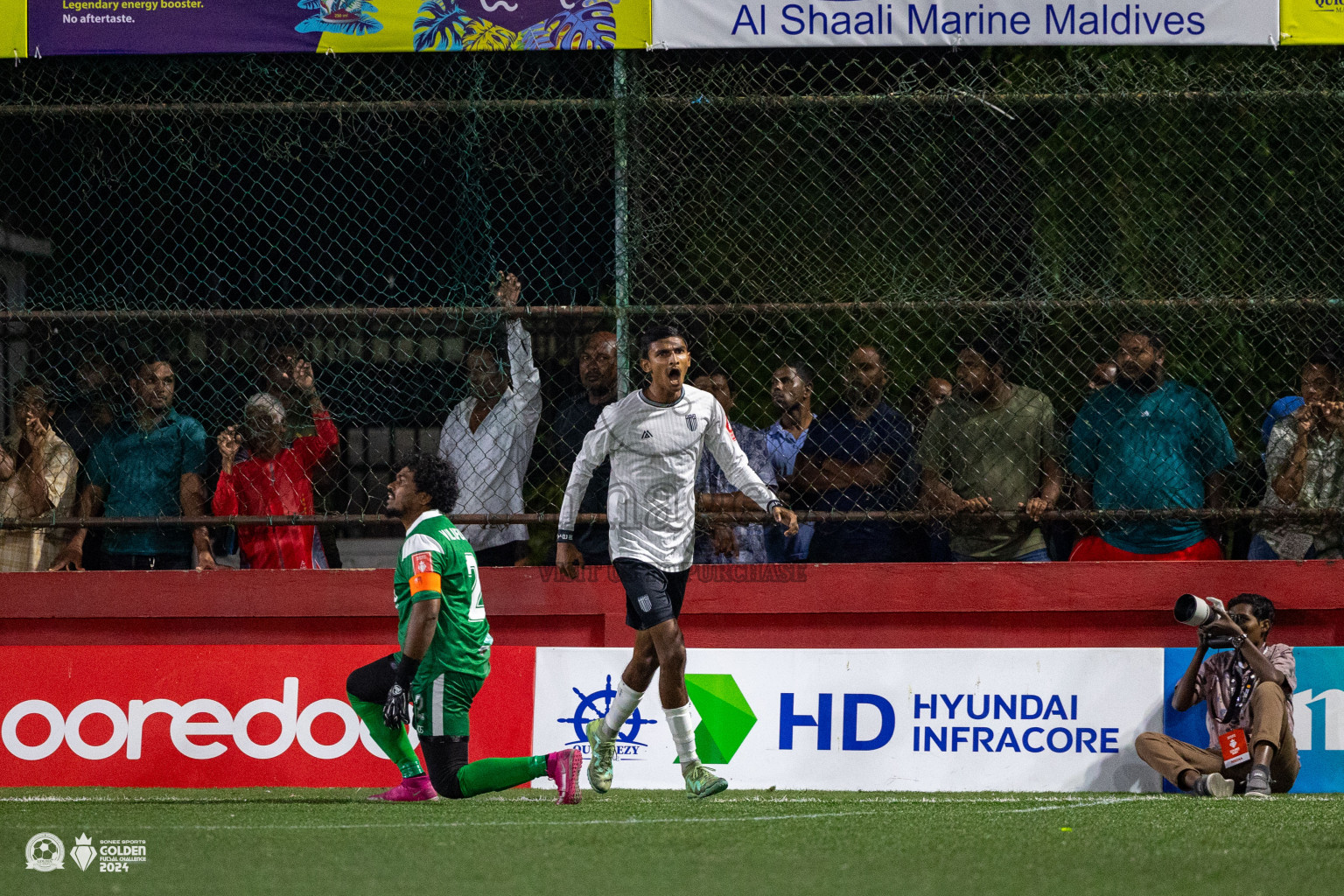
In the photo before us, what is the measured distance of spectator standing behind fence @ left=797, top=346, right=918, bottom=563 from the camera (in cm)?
782

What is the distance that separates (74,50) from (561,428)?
3266mm

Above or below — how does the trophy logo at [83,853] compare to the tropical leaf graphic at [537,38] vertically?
below

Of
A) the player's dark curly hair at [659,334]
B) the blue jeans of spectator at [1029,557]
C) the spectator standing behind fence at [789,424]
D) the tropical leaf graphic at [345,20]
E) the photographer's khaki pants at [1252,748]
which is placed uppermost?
the tropical leaf graphic at [345,20]

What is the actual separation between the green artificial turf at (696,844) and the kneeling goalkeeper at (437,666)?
0.58 ft

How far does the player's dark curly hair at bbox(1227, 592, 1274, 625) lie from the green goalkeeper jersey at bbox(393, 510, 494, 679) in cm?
371

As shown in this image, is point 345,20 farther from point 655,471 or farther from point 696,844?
point 696,844

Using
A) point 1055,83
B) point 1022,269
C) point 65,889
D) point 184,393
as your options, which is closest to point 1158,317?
point 1022,269

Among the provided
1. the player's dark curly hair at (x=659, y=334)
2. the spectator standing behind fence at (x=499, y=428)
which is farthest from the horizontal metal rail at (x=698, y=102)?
the player's dark curly hair at (x=659, y=334)

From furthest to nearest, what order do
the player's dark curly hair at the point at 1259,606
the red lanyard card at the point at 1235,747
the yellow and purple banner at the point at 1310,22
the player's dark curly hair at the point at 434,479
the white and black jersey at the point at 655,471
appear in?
the yellow and purple banner at the point at 1310,22
the player's dark curly hair at the point at 1259,606
the red lanyard card at the point at 1235,747
the white and black jersey at the point at 655,471
the player's dark curly hair at the point at 434,479

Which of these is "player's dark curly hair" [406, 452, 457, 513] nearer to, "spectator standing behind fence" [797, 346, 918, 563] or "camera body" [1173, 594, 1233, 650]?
"spectator standing behind fence" [797, 346, 918, 563]

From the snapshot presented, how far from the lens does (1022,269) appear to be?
7918 millimetres

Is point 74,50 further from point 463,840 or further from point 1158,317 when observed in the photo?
point 1158,317

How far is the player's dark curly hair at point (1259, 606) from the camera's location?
7469 mm

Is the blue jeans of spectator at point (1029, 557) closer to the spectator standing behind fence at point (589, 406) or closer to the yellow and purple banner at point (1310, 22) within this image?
the spectator standing behind fence at point (589, 406)
